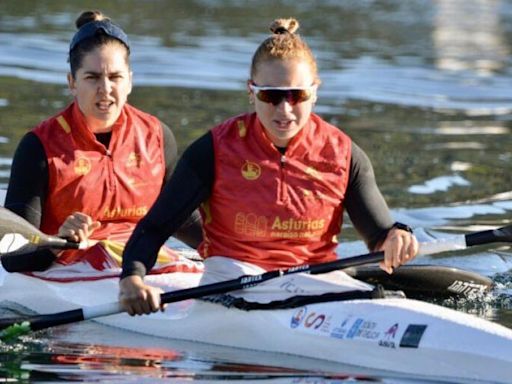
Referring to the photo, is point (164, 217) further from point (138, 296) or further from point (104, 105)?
point (104, 105)

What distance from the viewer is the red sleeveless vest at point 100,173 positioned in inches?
332

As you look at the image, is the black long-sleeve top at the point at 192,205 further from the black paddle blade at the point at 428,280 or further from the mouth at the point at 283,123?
the black paddle blade at the point at 428,280

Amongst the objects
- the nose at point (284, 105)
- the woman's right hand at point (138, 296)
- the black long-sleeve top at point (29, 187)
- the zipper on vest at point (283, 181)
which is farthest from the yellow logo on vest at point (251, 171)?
the black long-sleeve top at point (29, 187)

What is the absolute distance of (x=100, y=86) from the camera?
326 inches

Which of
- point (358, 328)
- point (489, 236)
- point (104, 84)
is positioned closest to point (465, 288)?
point (489, 236)

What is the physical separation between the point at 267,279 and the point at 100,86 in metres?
1.62

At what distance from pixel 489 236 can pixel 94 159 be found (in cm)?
223

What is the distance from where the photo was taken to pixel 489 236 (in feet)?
24.9

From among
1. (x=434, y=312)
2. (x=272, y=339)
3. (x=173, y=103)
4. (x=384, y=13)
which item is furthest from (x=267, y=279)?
(x=384, y=13)

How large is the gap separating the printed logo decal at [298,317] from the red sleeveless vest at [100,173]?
1.62 metres

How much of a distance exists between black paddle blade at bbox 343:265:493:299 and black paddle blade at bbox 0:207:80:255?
1.71 metres

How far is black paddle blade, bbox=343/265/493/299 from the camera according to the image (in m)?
8.83

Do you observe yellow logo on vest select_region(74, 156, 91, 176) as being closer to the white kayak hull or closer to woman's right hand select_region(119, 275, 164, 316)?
the white kayak hull

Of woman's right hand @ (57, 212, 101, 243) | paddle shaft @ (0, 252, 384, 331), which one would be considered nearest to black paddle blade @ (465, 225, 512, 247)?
paddle shaft @ (0, 252, 384, 331)
